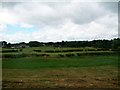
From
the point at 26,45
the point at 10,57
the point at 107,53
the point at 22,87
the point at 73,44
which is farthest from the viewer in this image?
the point at 73,44

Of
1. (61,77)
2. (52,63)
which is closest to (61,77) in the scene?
(61,77)

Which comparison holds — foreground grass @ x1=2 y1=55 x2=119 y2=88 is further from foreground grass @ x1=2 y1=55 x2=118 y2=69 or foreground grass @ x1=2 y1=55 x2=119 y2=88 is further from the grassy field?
foreground grass @ x1=2 y1=55 x2=118 y2=69

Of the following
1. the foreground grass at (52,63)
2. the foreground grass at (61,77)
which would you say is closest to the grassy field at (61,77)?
the foreground grass at (61,77)

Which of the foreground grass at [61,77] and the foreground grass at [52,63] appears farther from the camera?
the foreground grass at [52,63]

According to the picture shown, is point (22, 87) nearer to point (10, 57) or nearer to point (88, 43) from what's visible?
point (10, 57)

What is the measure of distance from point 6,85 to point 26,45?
4025 centimetres

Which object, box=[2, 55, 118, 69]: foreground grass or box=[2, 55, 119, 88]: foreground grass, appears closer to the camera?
box=[2, 55, 119, 88]: foreground grass

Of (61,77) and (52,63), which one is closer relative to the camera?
(61,77)

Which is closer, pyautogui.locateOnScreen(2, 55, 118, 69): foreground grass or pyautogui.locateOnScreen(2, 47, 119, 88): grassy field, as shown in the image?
pyautogui.locateOnScreen(2, 47, 119, 88): grassy field

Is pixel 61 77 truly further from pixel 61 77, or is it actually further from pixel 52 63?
pixel 52 63

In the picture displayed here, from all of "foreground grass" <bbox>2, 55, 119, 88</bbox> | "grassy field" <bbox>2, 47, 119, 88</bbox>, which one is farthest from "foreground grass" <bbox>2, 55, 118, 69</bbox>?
"foreground grass" <bbox>2, 55, 119, 88</bbox>

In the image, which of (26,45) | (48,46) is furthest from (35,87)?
(48,46)

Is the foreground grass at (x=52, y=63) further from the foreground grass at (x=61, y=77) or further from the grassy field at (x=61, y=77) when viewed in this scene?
the foreground grass at (x=61, y=77)

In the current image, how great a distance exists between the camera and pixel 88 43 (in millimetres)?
58469
